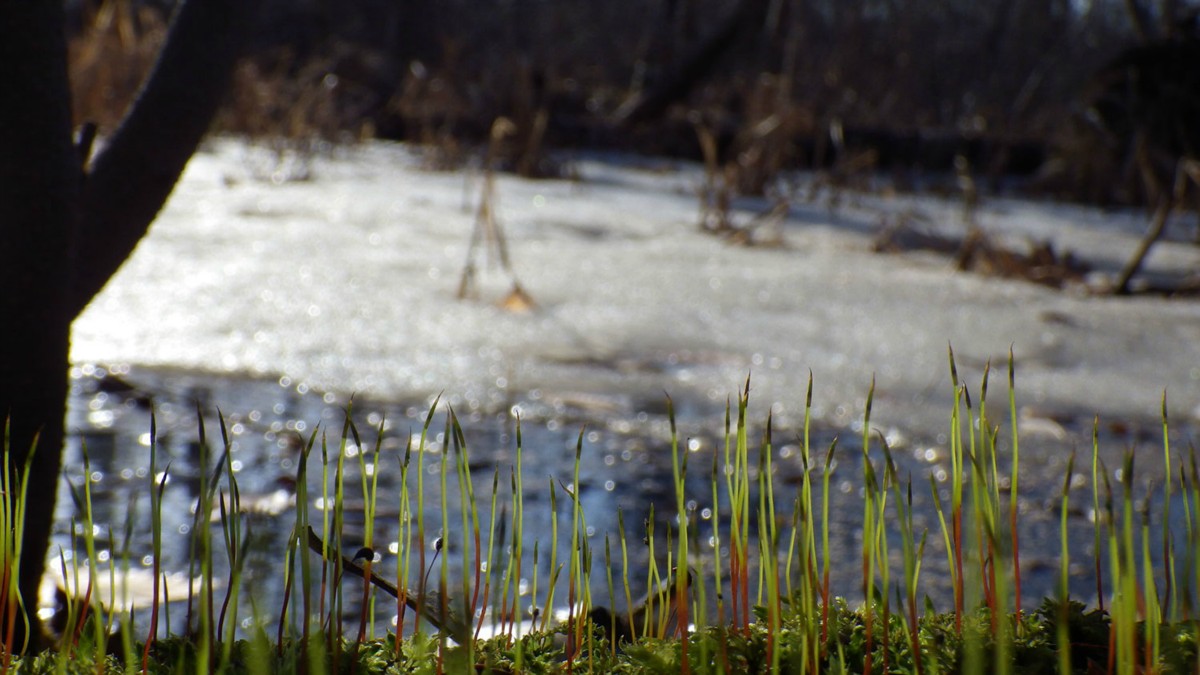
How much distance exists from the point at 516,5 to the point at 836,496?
510 inches

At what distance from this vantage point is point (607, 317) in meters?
2.91

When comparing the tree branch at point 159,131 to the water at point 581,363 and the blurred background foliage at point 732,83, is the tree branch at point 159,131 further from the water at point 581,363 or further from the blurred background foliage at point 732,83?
the blurred background foliage at point 732,83

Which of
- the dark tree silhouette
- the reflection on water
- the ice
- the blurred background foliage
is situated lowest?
the reflection on water

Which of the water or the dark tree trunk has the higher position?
the dark tree trunk

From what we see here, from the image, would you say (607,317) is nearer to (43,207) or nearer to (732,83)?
(43,207)

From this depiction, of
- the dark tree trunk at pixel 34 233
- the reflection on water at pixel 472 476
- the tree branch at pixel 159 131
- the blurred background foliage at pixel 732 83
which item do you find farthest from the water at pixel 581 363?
the blurred background foliage at pixel 732 83

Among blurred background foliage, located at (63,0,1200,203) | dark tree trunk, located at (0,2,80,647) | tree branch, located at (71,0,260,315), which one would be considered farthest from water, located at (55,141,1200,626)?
blurred background foliage, located at (63,0,1200,203)

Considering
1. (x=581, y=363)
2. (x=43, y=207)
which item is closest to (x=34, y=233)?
(x=43, y=207)

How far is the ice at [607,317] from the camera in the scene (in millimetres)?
2340

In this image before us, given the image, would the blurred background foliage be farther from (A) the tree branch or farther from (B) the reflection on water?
(A) the tree branch

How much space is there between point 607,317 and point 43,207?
6.34ft

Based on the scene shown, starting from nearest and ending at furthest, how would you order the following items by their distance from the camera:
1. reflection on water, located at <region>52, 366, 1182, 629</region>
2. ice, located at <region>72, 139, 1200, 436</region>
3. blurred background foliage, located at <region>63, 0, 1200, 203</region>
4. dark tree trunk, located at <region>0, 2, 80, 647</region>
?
dark tree trunk, located at <region>0, 2, 80, 647</region>
reflection on water, located at <region>52, 366, 1182, 629</region>
ice, located at <region>72, 139, 1200, 436</region>
blurred background foliage, located at <region>63, 0, 1200, 203</region>

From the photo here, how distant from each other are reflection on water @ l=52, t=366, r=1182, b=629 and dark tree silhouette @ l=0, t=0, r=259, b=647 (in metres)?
0.19

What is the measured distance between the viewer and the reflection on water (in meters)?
1.46
